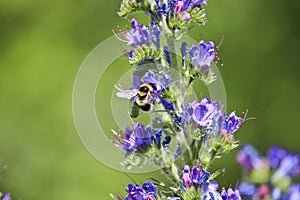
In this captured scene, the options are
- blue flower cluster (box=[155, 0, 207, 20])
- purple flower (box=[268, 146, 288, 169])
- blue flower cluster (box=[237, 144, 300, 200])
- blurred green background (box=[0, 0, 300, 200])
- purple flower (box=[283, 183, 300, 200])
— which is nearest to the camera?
blue flower cluster (box=[155, 0, 207, 20])

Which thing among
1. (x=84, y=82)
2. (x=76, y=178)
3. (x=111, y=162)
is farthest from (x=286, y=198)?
(x=76, y=178)

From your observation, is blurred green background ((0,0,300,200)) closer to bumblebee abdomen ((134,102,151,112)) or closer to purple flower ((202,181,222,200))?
bumblebee abdomen ((134,102,151,112))

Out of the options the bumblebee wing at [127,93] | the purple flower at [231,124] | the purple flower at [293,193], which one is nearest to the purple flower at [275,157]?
the purple flower at [293,193]

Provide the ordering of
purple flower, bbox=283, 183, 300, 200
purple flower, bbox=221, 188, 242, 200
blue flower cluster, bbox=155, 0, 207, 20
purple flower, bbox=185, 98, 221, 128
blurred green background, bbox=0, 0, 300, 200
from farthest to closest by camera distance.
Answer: blurred green background, bbox=0, 0, 300, 200 < purple flower, bbox=283, 183, 300, 200 < blue flower cluster, bbox=155, 0, 207, 20 < purple flower, bbox=185, 98, 221, 128 < purple flower, bbox=221, 188, 242, 200

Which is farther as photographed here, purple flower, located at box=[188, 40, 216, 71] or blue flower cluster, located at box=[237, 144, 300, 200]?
blue flower cluster, located at box=[237, 144, 300, 200]

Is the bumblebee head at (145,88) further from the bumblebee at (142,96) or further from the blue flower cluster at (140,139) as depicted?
the blue flower cluster at (140,139)

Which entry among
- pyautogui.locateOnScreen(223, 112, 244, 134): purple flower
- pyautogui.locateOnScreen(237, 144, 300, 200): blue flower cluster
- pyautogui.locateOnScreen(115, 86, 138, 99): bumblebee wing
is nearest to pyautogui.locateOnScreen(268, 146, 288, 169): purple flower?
pyautogui.locateOnScreen(237, 144, 300, 200): blue flower cluster

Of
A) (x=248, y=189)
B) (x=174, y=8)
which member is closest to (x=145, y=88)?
(x=174, y=8)
